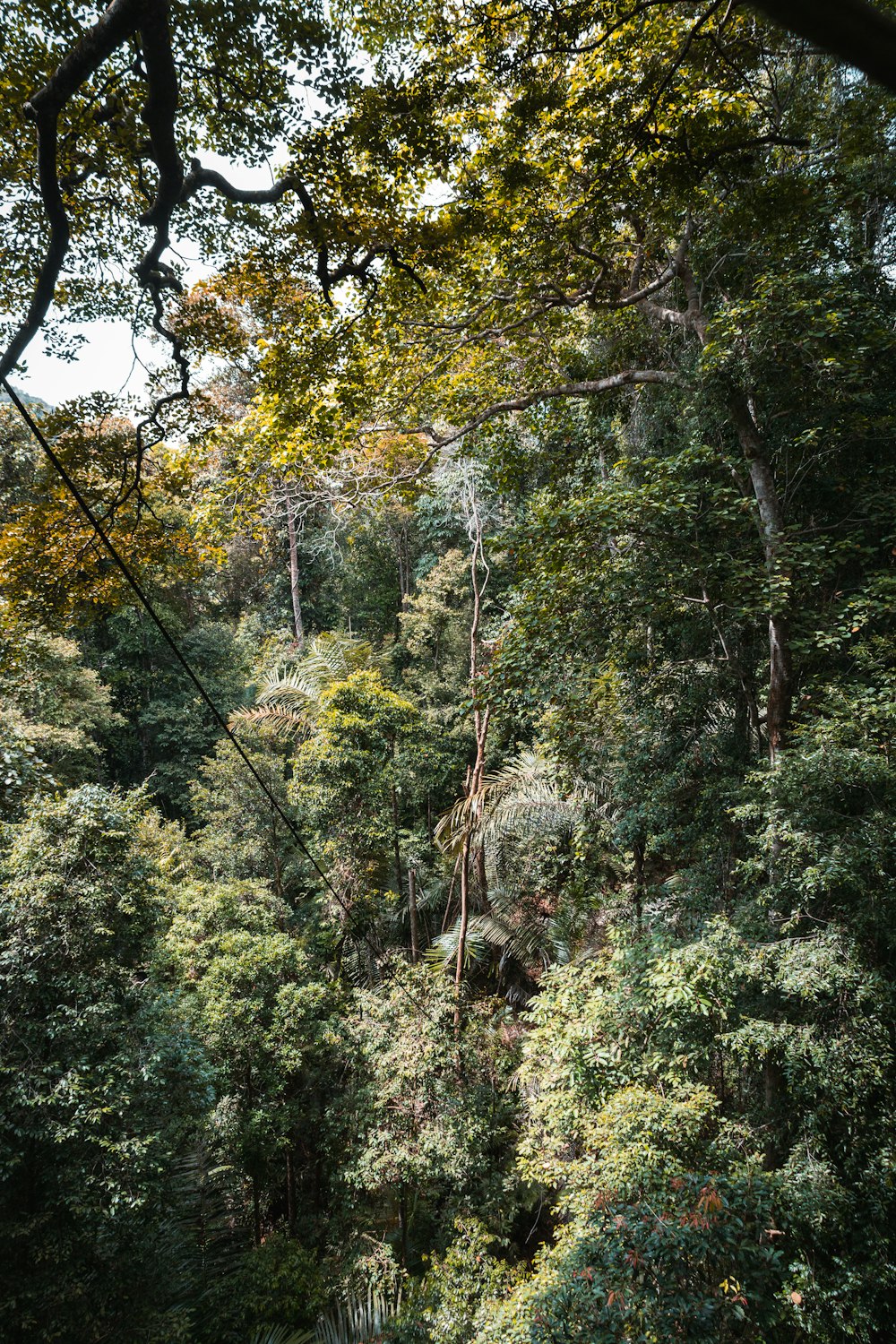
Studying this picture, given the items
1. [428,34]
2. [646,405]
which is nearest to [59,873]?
[428,34]

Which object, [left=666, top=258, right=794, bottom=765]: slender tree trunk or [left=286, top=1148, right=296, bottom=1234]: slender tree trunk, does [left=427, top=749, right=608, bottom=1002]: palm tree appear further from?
[left=666, top=258, right=794, bottom=765]: slender tree trunk

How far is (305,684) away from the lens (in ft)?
31.3

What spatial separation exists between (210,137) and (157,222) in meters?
0.77

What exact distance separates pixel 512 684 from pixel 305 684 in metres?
4.97

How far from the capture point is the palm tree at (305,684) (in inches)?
370

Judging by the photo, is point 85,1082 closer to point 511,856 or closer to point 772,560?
point 511,856

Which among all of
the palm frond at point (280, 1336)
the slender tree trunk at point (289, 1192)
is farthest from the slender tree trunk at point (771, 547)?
the slender tree trunk at point (289, 1192)

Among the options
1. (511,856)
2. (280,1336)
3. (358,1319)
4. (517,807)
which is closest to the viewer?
(280,1336)

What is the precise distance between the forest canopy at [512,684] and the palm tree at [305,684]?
1694 mm

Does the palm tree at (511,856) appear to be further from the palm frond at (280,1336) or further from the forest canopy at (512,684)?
the palm frond at (280,1336)

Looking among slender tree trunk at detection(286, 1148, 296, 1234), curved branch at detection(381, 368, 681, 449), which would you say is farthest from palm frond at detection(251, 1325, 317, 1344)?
curved branch at detection(381, 368, 681, 449)

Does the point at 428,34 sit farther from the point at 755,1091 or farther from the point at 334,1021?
the point at 334,1021

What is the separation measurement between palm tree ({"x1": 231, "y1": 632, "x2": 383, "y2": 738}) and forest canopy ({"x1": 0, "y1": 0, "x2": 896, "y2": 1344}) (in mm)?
1694

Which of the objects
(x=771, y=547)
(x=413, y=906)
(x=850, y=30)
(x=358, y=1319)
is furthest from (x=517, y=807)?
(x=850, y=30)
